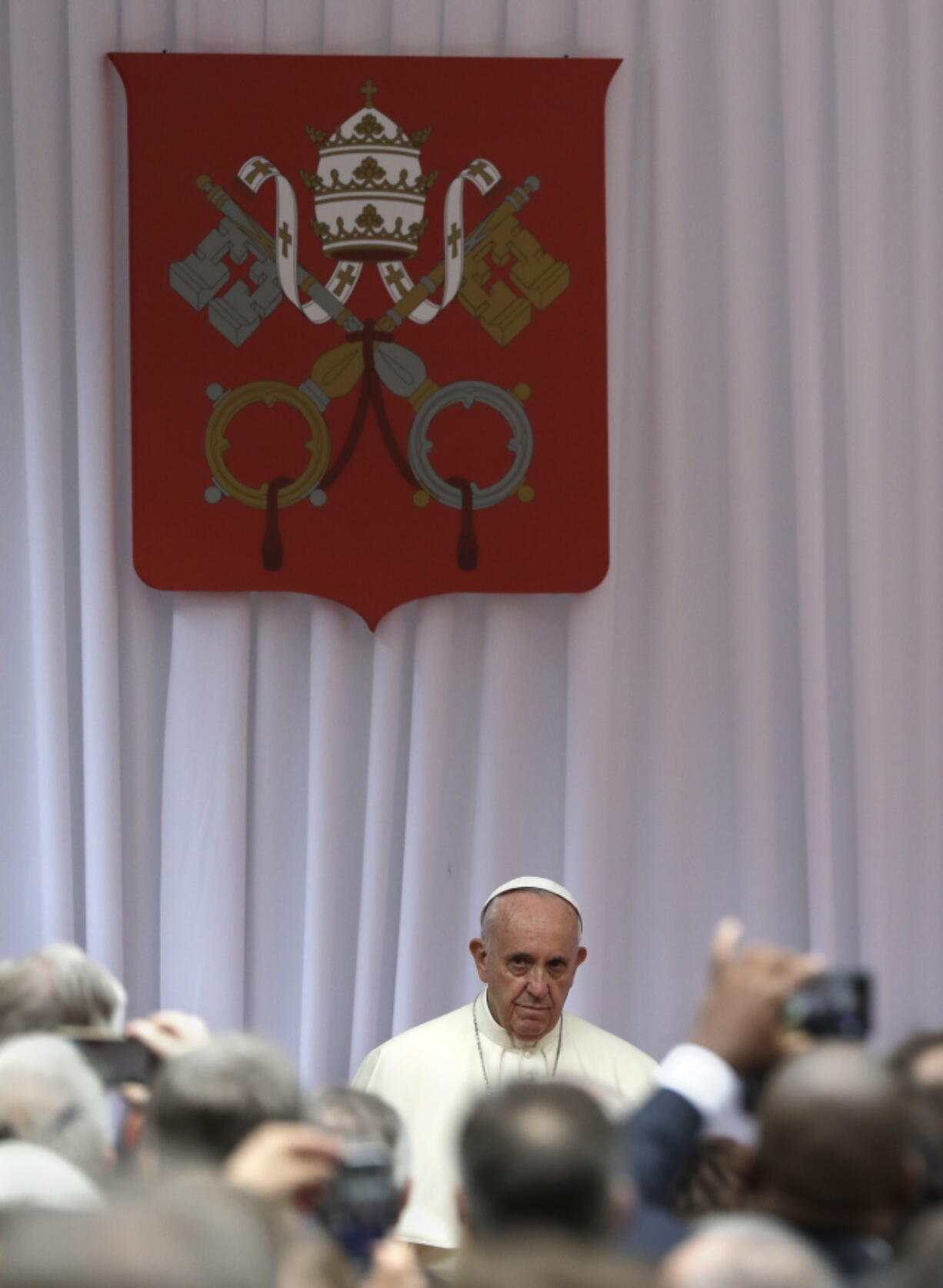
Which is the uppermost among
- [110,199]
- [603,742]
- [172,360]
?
[110,199]

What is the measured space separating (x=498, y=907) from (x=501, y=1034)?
285 millimetres

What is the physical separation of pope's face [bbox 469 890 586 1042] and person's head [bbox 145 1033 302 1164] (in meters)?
1.97

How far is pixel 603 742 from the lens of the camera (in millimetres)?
4129

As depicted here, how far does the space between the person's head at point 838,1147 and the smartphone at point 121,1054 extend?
0.81 meters

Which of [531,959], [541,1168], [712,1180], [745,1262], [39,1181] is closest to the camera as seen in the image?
[745,1262]

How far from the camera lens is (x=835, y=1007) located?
1.91 metres

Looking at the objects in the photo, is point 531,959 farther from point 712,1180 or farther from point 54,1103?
point 54,1103

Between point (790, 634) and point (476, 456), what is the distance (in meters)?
0.89

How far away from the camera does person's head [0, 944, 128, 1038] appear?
6.77 ft

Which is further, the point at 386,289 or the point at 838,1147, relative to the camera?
the point at 386,289

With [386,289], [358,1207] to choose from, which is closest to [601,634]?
[386,289]

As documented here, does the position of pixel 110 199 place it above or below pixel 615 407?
above

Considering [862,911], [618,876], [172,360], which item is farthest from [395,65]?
[862,911]

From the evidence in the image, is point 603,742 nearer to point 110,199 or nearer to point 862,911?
point 862,911
